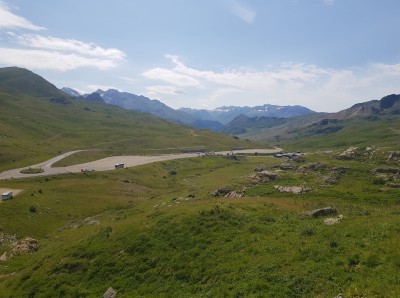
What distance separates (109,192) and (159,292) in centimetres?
9030

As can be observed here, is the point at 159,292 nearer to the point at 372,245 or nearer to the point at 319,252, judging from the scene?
the point at 319,252

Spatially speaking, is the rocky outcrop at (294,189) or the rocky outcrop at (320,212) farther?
the rocky outcrop at (294,189)

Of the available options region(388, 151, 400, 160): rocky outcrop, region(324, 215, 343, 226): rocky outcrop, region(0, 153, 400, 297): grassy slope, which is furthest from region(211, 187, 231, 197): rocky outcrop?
region(388, 151, 400, 160): rocky outcrop

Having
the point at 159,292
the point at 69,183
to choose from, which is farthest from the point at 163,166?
the point at 159,292

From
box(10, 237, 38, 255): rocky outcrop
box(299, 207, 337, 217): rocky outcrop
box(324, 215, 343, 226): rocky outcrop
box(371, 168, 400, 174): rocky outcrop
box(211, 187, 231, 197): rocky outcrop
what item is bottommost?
box(10, 237, 38, 255): rocky outcrop

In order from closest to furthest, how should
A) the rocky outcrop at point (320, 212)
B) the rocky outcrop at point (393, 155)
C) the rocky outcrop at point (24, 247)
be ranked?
the rocky outcrop at point (320, 212), the rocky outcrop at point (24, 247), the rocky outcrop at point (393, 155)

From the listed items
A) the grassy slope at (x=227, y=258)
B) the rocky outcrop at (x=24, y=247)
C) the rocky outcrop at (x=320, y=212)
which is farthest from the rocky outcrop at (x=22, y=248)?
the rocky outcrop at (x=320, y=212)

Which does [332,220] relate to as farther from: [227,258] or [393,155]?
[393,155]

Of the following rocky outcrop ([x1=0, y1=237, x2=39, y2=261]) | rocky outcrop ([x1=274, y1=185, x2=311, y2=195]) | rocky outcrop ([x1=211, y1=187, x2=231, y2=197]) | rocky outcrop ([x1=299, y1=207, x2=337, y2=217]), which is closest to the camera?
rocky outcrop ([x1=299, y1=207, x2=337, y2=217])

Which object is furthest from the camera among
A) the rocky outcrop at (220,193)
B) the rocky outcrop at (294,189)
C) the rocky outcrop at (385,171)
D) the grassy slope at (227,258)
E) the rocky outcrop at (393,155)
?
the rocky outcrop at (393,155)

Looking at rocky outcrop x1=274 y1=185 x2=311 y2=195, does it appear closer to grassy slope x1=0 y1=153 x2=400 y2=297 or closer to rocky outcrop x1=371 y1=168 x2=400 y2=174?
grassy slope x1=0 y1=153 x2=400 y2=297

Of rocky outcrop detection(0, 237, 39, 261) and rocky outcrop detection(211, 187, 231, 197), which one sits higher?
rocky outcrop detection(211, 187, 231, 197)

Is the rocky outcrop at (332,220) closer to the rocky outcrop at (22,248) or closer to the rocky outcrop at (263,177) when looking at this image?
the rocky outcrop at (22,248)

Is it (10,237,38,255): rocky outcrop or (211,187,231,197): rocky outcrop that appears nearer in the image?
(10,237,38,255): rocky outcrop
